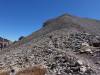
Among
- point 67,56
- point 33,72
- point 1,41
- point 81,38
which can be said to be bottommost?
point 33,72

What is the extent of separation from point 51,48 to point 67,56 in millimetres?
3494

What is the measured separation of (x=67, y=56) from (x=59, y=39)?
6.22 m

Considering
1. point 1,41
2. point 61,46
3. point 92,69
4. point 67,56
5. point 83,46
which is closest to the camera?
point 92,69

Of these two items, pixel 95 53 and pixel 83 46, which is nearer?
pixel 95 53

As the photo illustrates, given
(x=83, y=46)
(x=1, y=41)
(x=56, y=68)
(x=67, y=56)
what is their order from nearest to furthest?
(x=56, y=68), (x=67, y=56), (x=83, y=46), (x=1, y=41)

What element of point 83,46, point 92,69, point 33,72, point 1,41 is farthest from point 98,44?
point 1,41

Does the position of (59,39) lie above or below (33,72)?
above

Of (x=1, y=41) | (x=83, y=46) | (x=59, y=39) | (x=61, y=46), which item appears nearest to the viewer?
(x=83, y=46)

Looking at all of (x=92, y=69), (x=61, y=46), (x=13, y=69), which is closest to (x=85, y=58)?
(x=92, y=69)

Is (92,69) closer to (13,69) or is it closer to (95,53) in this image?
(95,53)

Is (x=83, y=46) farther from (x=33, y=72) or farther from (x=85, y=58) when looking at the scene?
(x=33, y=72)

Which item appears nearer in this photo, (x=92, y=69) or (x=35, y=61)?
(x=92, y=69)

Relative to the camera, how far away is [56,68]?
1616 cm

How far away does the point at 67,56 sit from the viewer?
688 inches
